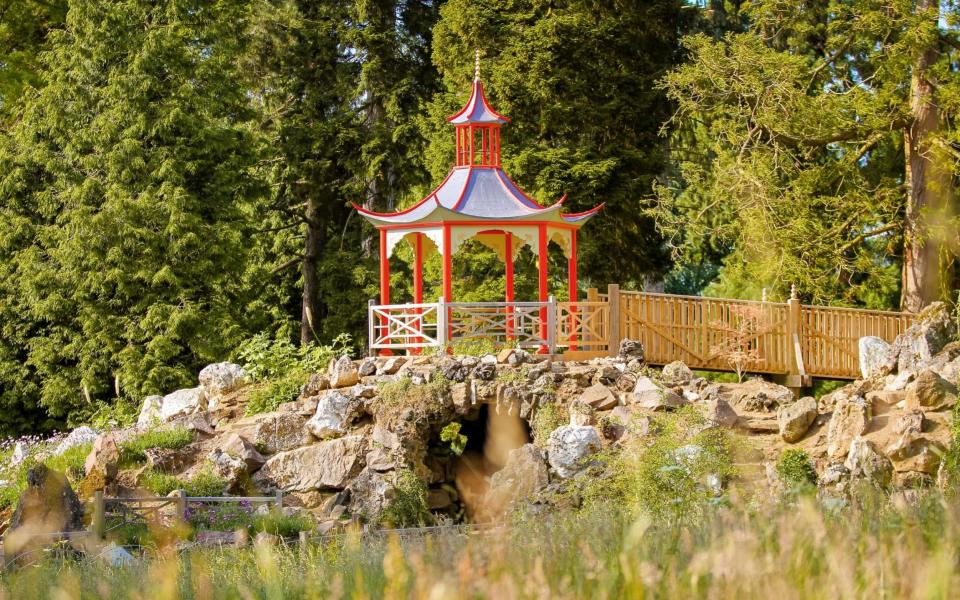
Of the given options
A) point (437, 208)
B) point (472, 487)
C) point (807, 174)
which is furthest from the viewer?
point (807, 174)

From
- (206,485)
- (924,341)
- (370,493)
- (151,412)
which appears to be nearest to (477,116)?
(151,412)

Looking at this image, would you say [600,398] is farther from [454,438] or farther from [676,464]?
[676,464]

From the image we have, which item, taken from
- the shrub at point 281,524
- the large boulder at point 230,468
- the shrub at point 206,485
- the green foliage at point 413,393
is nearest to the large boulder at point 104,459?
the shrub at point 206,485

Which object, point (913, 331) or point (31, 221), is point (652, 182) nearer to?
point (913, 331)

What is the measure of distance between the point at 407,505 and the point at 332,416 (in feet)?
6.92

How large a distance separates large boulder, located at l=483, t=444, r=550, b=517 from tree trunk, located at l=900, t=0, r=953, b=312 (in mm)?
9370

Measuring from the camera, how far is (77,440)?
16469mm

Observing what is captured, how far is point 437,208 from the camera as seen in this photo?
→ 1672 centimetres

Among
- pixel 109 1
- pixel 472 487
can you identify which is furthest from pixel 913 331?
pixel 109 1

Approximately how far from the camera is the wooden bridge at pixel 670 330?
16.7m

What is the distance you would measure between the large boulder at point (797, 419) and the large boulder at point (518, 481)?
8.52 feet

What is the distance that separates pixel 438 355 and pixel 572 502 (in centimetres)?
411

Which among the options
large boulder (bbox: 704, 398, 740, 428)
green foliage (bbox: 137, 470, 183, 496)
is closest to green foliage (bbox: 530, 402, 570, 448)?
large boulder (bbox: 704, 398, 740, 428)

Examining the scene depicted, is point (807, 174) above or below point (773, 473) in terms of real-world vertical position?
above
